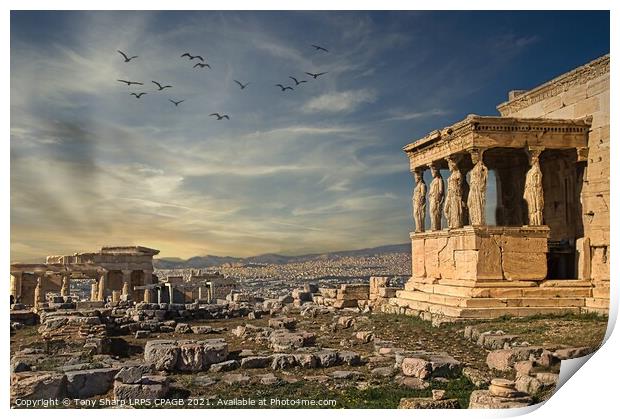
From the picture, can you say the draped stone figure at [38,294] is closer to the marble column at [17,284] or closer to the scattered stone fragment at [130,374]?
the marble column at [17,284]

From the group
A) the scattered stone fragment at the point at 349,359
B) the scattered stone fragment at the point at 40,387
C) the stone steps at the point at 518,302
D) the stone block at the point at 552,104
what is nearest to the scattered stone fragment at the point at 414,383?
the scattered stone fragment at the point at 349,359

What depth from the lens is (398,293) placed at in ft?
57.1

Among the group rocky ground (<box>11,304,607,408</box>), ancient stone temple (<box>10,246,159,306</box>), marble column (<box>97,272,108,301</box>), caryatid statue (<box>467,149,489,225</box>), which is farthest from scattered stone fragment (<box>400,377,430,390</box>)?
marble column (<box>97,272,108,301</box>)

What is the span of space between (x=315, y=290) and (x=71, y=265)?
9.82 m

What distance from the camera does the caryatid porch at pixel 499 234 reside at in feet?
A: 45.3

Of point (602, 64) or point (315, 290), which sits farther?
point (315, 290)

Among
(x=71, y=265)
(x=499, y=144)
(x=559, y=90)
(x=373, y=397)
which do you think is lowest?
(x=373, y=397)

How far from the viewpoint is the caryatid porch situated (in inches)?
543

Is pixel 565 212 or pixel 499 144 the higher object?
pixel 499 144

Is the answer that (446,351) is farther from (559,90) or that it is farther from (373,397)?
(559,90)

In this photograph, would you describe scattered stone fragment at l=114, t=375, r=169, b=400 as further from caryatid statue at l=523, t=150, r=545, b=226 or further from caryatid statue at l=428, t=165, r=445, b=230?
caryatid statue at l=428, t=165, r=445, b=230

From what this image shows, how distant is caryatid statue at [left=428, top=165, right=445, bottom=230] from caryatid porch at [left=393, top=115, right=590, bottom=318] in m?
0.03

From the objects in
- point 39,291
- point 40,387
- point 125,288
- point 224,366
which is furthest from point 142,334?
point 39,291

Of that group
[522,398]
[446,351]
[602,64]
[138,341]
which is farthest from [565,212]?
[138,341]
